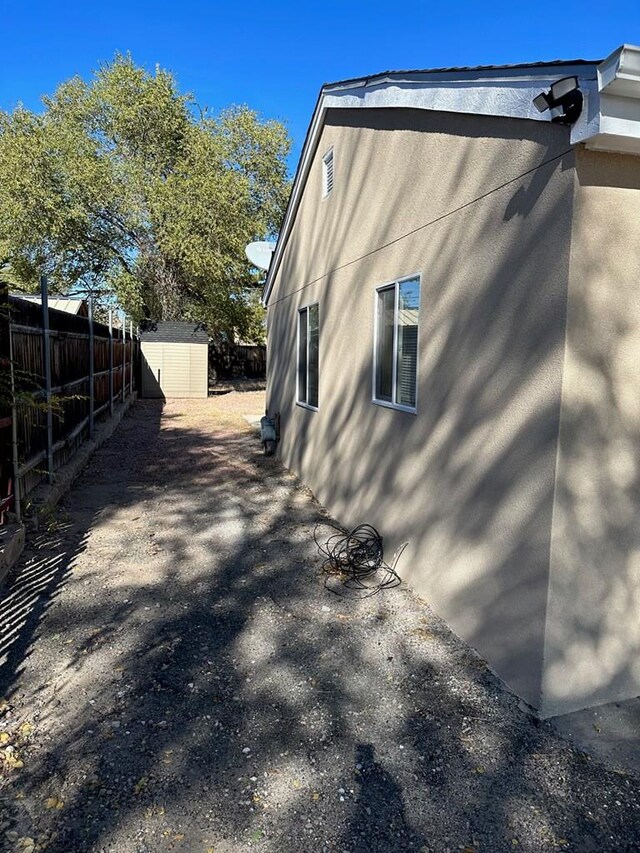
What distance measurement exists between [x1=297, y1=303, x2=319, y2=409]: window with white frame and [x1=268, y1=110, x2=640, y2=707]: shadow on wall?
6.87 ft

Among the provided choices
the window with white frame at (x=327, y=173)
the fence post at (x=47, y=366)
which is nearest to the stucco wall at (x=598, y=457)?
the window with white frame at (x=327, y=173)

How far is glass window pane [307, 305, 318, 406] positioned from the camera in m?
6.97

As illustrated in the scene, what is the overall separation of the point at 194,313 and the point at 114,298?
3411 mm

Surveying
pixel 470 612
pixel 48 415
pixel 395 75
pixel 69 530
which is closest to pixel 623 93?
pixel 395 75

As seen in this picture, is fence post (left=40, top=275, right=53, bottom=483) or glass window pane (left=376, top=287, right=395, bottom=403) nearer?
glass window pane (left=376, top=287, right=395, bottom=403)

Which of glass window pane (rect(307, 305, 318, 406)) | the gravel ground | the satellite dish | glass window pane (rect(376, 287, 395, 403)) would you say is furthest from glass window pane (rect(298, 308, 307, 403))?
the gravel ground

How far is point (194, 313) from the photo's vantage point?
2416cm

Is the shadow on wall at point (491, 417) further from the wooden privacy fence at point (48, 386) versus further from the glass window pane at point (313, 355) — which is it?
the wooden privacy fence at point (48, 386)

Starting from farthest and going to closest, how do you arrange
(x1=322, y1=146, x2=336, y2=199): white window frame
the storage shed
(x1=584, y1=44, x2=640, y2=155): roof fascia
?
the storage shed → (x1=322, y1=146, x2=336, y2=199): white window frame → (x1=584, y1=44, x2=640, y2=155): roof fascia

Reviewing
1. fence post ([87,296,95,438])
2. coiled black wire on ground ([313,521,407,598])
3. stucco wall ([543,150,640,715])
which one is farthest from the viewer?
fence post ([87,296,95,438])

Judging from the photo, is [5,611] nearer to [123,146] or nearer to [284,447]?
[284,447]

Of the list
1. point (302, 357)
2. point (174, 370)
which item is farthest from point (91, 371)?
point (174, 370)

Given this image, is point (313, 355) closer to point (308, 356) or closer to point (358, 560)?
point (308, 356)

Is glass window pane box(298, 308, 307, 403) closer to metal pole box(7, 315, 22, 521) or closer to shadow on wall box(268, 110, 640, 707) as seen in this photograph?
shadow on wall box(268, 110, 640, 707)
